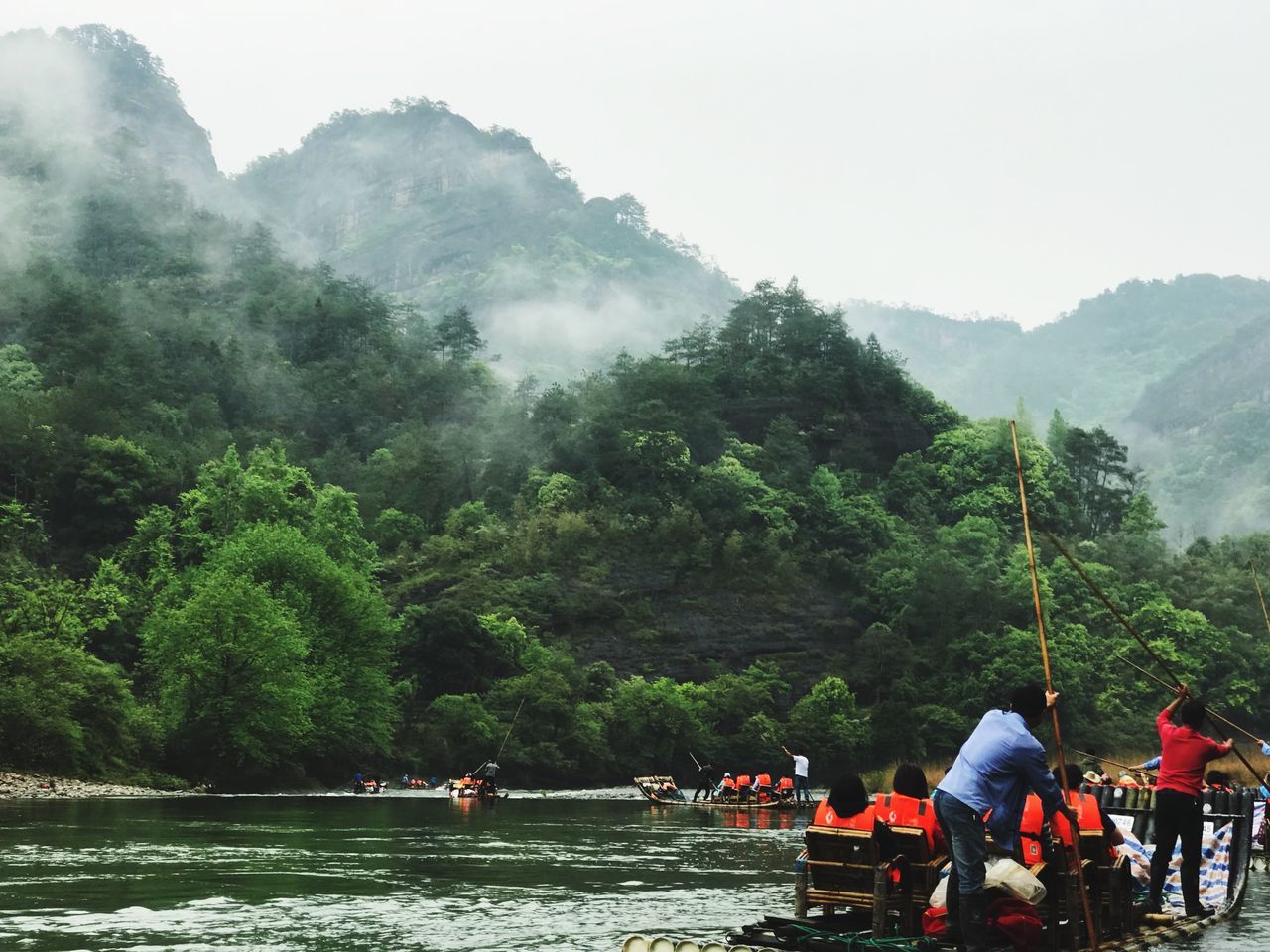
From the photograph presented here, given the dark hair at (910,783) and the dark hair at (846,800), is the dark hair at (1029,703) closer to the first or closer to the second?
the dark hair at (910,783)

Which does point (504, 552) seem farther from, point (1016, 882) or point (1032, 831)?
point (1016, 882)

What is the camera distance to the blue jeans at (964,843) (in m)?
13.0

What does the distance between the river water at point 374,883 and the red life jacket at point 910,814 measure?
294 centimetres

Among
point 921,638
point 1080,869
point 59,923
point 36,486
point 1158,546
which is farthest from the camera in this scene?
point 1158,546

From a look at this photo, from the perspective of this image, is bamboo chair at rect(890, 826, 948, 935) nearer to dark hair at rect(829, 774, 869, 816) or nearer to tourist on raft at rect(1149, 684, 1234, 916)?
dark hair at rect(829, 774, 869, 816)

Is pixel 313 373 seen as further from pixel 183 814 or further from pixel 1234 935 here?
pixel 1234 935

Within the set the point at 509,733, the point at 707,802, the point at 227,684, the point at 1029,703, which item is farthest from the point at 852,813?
the point at 509,733

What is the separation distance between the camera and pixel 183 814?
4056 centimetres

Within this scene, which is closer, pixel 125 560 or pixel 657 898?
pixel 657 898

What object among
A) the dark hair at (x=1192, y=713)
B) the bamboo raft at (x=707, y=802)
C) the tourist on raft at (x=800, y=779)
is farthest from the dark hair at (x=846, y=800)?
the tourist on raft at (x=800, y=779)

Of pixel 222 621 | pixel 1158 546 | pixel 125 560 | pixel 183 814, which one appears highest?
pixel 1158 546

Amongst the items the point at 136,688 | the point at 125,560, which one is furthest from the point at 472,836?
the point at 125,560

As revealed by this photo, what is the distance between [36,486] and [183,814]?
6383 cm

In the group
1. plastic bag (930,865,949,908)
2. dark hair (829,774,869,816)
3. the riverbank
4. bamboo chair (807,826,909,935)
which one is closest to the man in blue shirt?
plastic bag (930,865,949,908)
